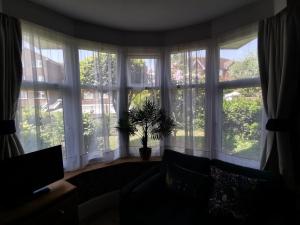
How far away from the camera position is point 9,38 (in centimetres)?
185

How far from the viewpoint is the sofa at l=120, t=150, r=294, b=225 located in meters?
1.55

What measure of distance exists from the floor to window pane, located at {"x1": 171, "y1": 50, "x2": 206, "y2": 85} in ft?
6.74

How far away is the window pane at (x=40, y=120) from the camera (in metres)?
2.08

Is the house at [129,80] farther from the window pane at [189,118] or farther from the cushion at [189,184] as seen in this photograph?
the cushion at [189,184]

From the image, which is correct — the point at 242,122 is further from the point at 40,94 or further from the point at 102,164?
the point at 40,94

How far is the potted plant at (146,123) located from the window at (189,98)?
0.22 m

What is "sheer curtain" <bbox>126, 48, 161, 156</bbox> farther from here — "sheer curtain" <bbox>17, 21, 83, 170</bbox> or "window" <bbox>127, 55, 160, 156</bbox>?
"sheer curtain" <bbox>17, 21, 83, 170</bbox>

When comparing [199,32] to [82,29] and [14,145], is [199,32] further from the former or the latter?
[14,145]

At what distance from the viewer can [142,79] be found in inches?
120

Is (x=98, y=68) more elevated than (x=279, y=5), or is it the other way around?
(x=279, y=5)

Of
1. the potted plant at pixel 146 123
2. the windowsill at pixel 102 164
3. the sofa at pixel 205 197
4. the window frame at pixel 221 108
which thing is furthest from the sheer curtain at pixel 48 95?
the window frame at pixel 221 108

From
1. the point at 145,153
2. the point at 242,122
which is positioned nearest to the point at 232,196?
the point at 242,122

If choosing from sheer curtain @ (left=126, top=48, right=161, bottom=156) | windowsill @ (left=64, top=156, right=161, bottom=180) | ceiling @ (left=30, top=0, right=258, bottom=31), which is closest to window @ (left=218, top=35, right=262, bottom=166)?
ceiling @ (left=30, top=0, right=258, bottom=31)

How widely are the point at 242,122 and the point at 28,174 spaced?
243 cm
